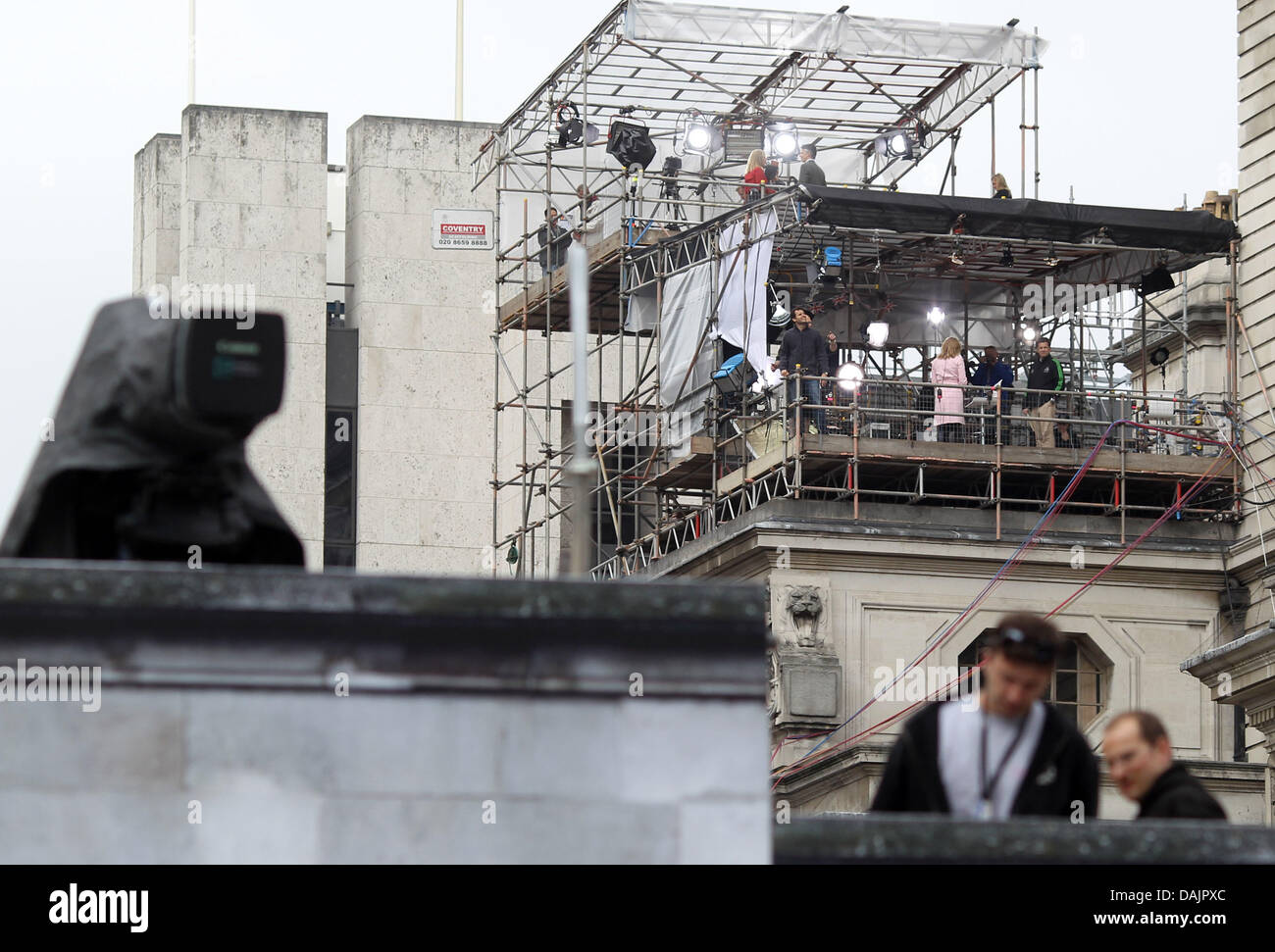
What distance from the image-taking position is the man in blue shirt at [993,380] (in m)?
43.6

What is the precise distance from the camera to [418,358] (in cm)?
6756

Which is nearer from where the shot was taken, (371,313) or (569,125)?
(569,125)

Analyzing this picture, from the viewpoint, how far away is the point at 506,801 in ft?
27.7

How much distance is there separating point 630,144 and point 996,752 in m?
37.4

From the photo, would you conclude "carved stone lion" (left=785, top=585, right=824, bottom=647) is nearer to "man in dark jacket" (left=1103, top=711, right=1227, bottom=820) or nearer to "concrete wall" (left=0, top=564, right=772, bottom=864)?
"man in dark jacket" (left=1103, top=711, right=1227, bottom=820)

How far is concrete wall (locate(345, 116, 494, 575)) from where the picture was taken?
6700 centimetres

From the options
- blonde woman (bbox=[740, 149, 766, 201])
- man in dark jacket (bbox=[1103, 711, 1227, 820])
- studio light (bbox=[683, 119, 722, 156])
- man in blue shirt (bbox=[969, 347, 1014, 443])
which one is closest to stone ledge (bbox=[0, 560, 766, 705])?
man in dark jacket (bbox=[1103, 711, 1227, 820])

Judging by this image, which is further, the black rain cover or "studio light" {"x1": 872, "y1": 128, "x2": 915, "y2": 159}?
"studio light" {"x1": 872, "y1": 128, "x2": 915, "y2": 159}

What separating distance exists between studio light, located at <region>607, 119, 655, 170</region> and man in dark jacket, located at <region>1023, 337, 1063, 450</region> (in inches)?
298

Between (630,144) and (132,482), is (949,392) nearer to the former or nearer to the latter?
(630,144)

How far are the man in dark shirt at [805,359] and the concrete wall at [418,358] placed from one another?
25.2 metres

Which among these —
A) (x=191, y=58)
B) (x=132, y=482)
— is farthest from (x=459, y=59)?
(x=132, y=482)

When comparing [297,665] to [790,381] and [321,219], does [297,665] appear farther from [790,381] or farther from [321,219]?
[321,219]
